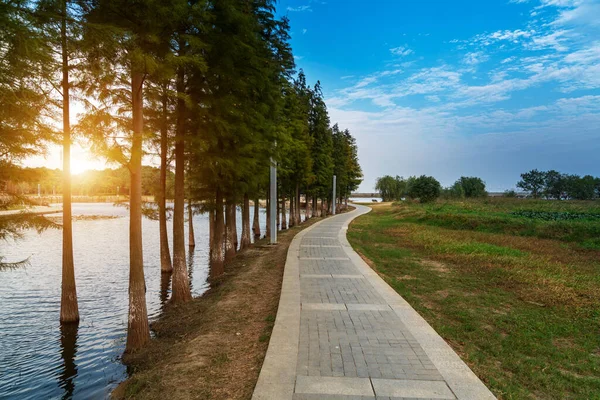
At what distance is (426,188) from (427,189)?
0.30m

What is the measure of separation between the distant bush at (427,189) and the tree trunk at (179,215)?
178ft

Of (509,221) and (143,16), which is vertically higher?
(143,16)

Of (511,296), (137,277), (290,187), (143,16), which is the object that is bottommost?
(511,296)

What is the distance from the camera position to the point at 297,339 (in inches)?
217

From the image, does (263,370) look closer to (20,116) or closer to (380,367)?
(380,367)

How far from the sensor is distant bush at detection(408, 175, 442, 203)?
199 ft

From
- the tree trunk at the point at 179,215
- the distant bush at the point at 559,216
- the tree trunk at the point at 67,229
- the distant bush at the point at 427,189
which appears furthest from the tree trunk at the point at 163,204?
the distant bush at the point at 427,189

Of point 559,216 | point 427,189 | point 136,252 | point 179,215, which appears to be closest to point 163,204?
point 179,215

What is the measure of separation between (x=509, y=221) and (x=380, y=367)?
925 inches

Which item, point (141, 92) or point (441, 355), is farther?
point (141, 92)

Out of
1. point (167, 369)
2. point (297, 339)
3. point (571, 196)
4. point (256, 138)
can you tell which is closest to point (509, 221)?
point (256, 138)

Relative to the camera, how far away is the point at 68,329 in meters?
9.98

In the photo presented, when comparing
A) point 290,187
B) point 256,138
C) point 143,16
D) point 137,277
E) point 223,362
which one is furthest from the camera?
point 290,187

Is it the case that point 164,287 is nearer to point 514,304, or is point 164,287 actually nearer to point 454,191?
point 514,304
